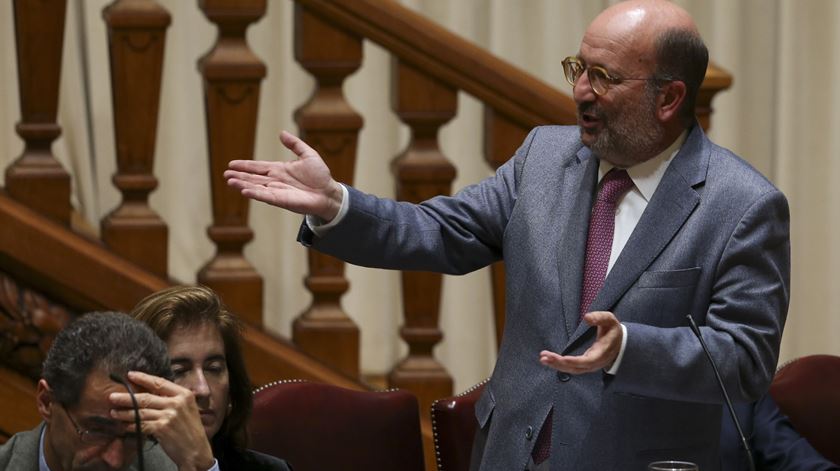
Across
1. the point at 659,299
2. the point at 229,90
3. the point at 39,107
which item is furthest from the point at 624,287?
the point at 39,107

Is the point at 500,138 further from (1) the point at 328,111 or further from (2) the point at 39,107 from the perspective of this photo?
(2) the point at 39,107

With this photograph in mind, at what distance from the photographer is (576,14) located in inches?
176

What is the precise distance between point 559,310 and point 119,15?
4.02ft

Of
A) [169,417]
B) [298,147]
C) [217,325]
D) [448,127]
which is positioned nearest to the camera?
[169,417]

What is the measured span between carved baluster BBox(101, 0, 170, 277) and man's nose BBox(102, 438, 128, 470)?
1218mm

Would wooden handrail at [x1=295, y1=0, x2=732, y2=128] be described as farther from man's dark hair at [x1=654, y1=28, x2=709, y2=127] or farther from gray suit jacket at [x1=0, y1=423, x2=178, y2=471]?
gray suit jacket at [x1=0, y1=423, x2=178, y2=471]

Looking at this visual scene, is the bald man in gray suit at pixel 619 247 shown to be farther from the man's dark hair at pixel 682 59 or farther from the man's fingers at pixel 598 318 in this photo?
the man's fingers at pixel 598 318

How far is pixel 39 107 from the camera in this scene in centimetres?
303

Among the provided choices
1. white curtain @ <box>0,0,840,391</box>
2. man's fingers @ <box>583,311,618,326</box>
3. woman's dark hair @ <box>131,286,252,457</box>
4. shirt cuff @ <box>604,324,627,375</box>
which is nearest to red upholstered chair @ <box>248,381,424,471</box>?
woman's dark hair @ <box>131,286,252,457</box>

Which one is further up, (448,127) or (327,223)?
(327,223)

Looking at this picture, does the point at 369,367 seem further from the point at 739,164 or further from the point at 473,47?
the point at 739,164

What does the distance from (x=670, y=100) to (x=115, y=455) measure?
1.03 meters

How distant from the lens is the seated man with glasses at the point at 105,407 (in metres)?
1.92

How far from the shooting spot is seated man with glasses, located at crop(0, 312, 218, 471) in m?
1.92
